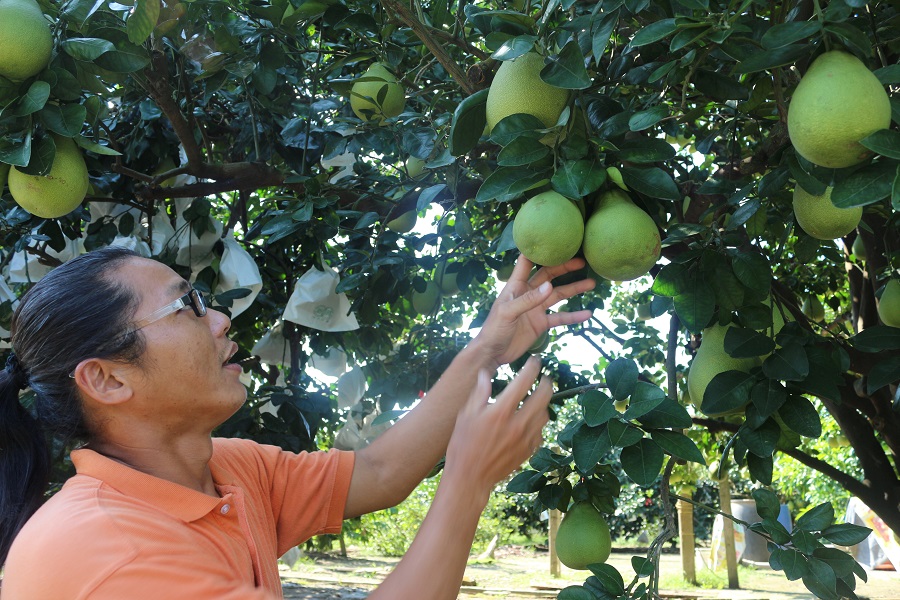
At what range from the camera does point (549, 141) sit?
1249 mm

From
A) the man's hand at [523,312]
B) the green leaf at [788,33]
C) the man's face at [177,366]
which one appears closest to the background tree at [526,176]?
the green leaf at [788,33]

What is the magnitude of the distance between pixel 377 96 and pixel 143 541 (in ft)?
4.20

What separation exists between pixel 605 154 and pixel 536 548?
11444 mm

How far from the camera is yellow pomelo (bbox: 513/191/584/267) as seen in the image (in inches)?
47.3

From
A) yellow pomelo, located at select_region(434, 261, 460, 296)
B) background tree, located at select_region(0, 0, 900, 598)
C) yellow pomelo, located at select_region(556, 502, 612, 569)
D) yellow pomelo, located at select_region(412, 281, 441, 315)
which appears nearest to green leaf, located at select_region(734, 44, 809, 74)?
background tree, located at select_region(0, 0, 900, 598)

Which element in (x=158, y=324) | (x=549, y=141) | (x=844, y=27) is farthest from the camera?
(x=158, y=324)

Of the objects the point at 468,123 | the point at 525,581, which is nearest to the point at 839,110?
the point at 468,123

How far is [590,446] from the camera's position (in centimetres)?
143

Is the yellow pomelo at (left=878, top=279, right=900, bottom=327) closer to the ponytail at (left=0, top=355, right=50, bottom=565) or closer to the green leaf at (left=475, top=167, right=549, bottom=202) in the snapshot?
the green leaf at (left=475, top=167, right=549, bottom=202)

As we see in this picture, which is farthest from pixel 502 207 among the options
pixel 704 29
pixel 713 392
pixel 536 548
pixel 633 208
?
pixel 536 548

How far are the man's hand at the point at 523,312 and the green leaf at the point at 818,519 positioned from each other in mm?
588

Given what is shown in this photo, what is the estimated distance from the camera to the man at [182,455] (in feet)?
3.45

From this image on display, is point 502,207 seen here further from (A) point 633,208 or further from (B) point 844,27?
(B) point 844,27

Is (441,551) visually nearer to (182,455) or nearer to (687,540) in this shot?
(182,455)
